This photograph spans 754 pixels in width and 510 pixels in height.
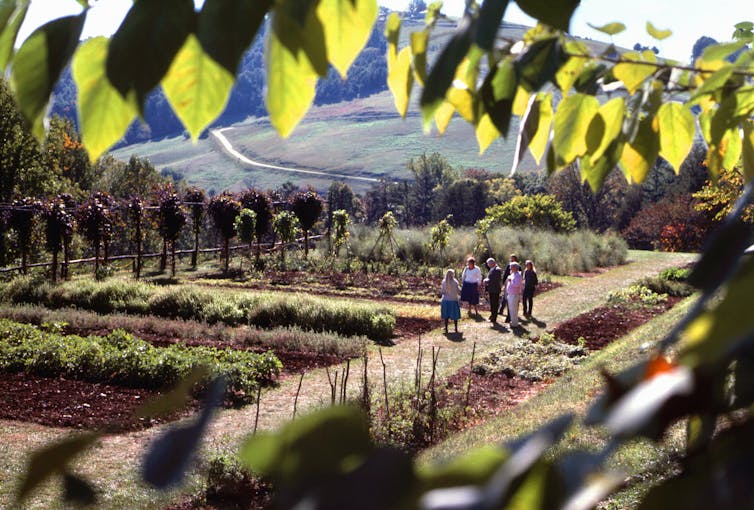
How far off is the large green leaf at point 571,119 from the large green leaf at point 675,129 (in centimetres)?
15

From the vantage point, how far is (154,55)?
431mm

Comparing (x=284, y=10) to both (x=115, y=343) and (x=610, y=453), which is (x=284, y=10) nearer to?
(x=610, y=453)

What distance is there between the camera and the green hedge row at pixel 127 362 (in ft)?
27.0

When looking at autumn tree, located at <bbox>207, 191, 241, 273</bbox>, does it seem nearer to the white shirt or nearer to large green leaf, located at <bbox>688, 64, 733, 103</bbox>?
the white shirt

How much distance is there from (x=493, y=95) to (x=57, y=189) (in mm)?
29990

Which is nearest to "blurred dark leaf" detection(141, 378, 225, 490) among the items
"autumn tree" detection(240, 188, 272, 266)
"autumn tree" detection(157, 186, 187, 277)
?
"autumn tree" detection(157, 186, 187, 277)

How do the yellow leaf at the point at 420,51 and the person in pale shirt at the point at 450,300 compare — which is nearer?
the yellow leaf at the point at 420,51

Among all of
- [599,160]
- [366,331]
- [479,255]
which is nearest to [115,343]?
[366,331]

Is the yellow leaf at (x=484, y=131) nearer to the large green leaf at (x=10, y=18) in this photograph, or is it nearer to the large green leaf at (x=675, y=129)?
the large green leaf at (x=675, y=129)

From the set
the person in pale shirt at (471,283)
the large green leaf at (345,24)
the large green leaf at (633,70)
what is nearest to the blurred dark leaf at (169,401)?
the large green leaf at (345,24)

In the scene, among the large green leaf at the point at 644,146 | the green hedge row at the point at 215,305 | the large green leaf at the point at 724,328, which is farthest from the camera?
the green hedge row at the point at 215,305

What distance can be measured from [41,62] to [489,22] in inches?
11.8

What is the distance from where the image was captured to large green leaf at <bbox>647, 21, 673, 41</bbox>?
0.88 m

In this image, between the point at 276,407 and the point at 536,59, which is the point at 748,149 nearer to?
the point at 536,59
